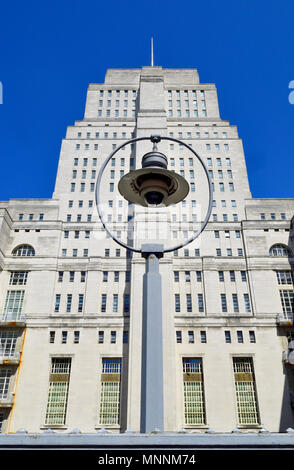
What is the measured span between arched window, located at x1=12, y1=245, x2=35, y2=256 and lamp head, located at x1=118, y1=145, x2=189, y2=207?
4503cm

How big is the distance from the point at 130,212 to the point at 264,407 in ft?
103

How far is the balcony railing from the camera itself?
1801 inches

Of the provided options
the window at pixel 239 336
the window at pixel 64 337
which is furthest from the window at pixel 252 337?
the window at pixel 64 337

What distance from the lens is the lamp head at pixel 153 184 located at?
32.8ft

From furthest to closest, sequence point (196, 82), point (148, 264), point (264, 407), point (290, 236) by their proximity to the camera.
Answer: point (196, 82) → point (290, 236) → point (264, 407) → point (148, 264)

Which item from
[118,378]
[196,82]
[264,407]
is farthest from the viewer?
[196,82]

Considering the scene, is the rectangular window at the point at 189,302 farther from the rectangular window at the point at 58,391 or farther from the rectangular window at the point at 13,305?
the rectangular window at the point at 13,305

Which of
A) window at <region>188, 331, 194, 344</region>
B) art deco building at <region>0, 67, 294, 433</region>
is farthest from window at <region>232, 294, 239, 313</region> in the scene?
window at <region>188, 331, 194, 344</region>

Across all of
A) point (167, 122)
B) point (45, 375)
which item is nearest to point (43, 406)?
point (45, 375)

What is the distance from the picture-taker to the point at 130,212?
55.5m

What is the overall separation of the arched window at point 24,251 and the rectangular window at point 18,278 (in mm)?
2911

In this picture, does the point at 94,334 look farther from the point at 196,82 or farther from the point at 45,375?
the point at 196,82

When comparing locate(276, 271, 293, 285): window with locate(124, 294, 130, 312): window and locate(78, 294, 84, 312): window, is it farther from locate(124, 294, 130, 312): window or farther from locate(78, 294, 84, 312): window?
locate(78, 294, 84, 312): window

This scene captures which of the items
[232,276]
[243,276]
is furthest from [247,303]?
[232,276]
